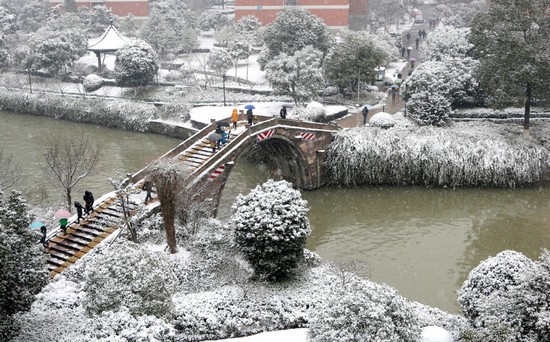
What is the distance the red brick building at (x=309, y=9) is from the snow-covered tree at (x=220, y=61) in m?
16.7

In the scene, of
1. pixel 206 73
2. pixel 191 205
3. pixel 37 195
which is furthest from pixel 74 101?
pixel 191 205

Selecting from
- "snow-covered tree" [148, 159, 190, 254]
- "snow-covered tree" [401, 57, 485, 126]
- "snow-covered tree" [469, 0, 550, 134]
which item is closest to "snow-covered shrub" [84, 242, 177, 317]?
"snow-covered tree" [148, 159, 190, 254]

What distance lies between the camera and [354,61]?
A: 44062 millimetres

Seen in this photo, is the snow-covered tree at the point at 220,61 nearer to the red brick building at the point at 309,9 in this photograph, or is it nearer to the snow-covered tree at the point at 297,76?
the snow-covered tree at the point at 297,76

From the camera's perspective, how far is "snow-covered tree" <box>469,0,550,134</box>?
110 ft

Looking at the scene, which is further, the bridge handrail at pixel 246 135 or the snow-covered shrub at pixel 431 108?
the snow-covered shrub at pixel 431 108

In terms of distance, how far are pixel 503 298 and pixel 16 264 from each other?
13447 mm

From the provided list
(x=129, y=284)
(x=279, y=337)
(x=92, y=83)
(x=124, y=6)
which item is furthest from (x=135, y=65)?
(x=279, y=337)

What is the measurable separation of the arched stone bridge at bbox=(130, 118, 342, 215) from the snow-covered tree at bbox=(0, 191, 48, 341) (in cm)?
907

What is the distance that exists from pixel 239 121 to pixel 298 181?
4896 millimetres

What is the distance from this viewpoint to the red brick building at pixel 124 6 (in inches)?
2977

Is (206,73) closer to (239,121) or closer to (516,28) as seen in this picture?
(239,121)

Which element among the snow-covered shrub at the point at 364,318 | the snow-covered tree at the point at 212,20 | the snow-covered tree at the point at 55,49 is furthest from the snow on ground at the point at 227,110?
the snow-covered tree at the point at 212,20

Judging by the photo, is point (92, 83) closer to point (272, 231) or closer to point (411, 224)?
point (411, 224)
